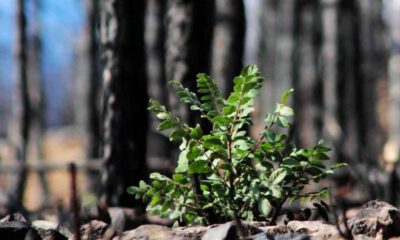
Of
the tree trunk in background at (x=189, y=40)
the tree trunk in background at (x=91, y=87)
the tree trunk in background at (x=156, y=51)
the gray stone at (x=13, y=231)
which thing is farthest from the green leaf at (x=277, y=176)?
the tree trunk in background at (x=91, y=87)

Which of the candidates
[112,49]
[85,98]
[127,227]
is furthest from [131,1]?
[85,98]

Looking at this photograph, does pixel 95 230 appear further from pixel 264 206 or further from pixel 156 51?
pixel 156 51

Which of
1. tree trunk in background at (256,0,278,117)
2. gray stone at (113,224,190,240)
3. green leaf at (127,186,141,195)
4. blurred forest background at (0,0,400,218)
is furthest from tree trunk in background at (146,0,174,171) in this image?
gray stone at (113,224,190,240)

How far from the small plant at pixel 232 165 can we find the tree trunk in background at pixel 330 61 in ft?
34.7

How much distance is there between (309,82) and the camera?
45.5 feet

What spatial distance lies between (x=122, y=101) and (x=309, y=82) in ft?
31.1

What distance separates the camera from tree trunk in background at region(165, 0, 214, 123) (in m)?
5.20

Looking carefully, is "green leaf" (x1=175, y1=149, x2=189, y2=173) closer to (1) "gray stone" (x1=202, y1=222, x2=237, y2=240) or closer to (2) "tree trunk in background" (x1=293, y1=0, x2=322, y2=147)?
(1) "gray stone" (x1=202, y1=222, x2=237, y2=240)

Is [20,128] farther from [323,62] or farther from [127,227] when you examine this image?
[127,227]

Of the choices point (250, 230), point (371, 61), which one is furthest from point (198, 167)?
point (371, 61)

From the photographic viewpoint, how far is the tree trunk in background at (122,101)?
4703 millimetres

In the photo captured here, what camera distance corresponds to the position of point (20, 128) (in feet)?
36.0

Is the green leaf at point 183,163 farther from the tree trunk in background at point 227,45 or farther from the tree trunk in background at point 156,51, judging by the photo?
the tree trunk in background at point 156,51

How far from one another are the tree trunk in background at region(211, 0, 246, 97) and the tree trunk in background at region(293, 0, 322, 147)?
5.58 metres
